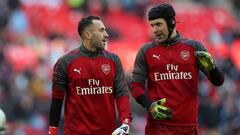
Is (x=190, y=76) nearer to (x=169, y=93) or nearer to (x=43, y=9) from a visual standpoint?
(x=169, y=93)

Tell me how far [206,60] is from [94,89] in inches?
48.6

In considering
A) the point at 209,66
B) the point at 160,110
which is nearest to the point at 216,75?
the point at 209,66

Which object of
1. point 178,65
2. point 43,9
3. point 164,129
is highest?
point 43,9

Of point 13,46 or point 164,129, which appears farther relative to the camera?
point 13,46

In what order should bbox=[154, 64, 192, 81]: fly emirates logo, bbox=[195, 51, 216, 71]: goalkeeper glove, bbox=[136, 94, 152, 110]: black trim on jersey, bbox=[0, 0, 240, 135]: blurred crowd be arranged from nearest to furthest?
bbox=[195, 51, 216, 71]: goalkeeper glove, bbox=[136, 94, 152, 110]: black trim on jersey, bbox=[154, 64, 192, 81]: fly emirates logo, bbox=[0, 0, 240, 135]: blurred crowd

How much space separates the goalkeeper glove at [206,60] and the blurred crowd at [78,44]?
7.90 metres

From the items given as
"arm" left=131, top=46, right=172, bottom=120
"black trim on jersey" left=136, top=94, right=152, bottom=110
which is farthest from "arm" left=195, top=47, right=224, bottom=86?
"black trim on jersey" left=136, top=94, right=152, bottom=110

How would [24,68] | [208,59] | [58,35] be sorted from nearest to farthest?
[208,59], [24,68], [58,35]

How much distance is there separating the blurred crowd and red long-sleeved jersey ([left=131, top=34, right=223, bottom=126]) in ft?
24.4

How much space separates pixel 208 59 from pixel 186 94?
510 mm

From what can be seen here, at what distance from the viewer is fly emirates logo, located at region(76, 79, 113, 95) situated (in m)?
10.2

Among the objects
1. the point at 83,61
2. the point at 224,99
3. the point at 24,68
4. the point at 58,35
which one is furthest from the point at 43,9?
the point at 83,61

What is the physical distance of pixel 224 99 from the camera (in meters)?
19.5

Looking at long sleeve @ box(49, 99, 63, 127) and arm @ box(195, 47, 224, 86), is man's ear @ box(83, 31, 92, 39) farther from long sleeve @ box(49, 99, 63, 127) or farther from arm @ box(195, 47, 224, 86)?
arm @ box(195, 47, 224, 86)
